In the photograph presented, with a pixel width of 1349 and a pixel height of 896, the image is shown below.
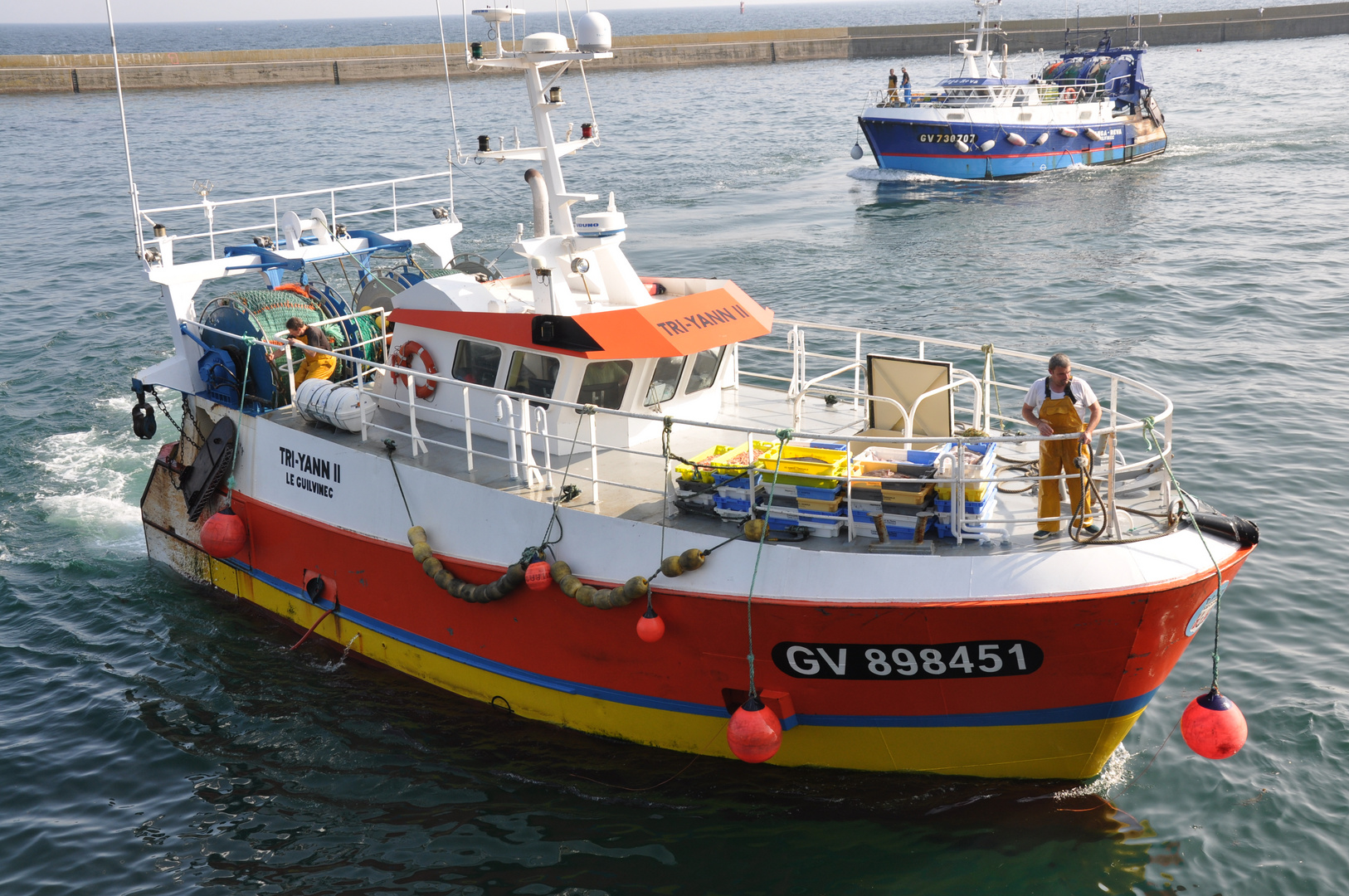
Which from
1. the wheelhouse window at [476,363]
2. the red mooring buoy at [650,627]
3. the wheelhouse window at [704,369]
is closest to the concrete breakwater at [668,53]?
the wheelhouse window at [704,369]

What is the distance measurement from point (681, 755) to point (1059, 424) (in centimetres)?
439

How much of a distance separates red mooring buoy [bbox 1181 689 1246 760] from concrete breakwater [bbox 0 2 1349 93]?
67.5m

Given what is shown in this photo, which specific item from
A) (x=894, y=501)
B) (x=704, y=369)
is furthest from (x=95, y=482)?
(x=894, y=501)

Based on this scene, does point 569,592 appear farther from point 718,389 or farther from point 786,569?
point 718,389

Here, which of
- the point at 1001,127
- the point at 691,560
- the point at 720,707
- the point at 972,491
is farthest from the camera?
the point at 1001,127

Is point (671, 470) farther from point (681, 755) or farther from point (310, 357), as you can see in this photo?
point (310, 357)

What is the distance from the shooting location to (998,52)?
8194 centimetres

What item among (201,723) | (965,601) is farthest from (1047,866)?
(201,723)

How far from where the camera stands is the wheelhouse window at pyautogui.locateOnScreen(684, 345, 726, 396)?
10.7 metres

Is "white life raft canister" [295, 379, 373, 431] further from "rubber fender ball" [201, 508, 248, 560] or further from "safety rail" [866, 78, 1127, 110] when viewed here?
"safety rail" [866, 78, 1127, 110]

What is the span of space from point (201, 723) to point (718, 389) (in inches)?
254

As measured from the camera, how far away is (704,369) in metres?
10.9

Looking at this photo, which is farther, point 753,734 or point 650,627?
point 650,627

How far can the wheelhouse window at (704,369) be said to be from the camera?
1073 centimetres
